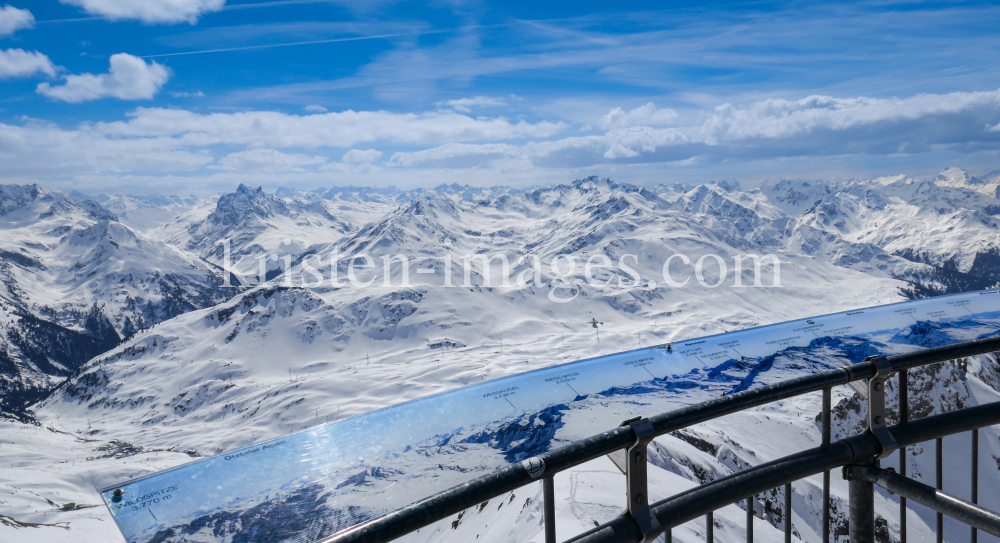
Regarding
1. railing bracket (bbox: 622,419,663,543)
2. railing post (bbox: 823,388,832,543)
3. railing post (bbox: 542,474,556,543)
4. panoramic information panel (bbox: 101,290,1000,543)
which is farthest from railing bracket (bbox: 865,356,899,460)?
panoramic information panel (bbox: 101,290,1000,543)

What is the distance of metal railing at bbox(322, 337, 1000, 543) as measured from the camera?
2402 mm

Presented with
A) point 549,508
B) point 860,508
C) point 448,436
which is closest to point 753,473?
point 860,508

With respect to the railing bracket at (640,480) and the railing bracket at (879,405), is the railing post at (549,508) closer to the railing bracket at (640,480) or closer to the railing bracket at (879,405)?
the railing bracket at (640,480)

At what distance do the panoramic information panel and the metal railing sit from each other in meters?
7.80

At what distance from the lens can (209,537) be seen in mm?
11664

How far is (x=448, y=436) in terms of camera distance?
15.9m

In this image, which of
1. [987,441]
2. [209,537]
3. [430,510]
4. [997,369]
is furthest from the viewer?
[997,369]

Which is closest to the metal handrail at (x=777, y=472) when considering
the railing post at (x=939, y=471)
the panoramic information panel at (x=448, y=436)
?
the railing post at (x=939, y=471)

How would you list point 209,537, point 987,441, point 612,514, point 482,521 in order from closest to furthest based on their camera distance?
point 209,537, point 612,514, point 482,521, point 987,441

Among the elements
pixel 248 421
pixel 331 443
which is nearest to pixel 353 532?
pixel 331 443

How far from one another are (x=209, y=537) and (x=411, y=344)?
186 meters

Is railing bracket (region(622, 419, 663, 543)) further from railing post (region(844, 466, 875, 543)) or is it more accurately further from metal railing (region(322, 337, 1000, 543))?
railing post (region(844, 466, 875, 543))

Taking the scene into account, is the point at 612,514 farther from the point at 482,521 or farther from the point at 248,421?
the point at 248,421

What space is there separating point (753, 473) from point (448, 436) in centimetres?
1368
